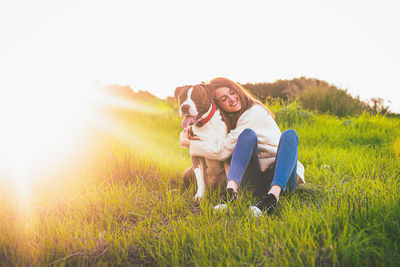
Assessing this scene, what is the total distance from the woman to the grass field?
0.67ft

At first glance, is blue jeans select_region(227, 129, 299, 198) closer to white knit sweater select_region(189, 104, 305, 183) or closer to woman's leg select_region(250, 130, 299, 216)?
woman's leg select_region(250, 130, 299, 216)

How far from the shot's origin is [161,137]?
6.09 m

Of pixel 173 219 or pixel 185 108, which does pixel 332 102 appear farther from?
pixel 173 219

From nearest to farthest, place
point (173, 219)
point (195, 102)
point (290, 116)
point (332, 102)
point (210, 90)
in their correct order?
point (173, 219)
point (195, 102)
point (210, 90)
point (290, 116)
point (332, 102)

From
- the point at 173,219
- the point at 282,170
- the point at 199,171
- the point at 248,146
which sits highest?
the point at 248,146

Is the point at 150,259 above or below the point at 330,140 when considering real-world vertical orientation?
below

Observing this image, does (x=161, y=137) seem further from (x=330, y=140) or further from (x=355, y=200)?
(x=355, y=200)

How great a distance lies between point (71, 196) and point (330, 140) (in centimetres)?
439

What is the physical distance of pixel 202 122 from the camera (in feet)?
8.85

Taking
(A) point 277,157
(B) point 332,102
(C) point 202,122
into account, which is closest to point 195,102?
(C) point 202,122

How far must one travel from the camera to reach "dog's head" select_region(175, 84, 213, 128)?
2619 millimetres

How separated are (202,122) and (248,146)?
1.70ft

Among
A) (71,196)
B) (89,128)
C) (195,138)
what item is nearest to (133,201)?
(71,196)

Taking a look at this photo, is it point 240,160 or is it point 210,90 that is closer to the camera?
point 240,160
